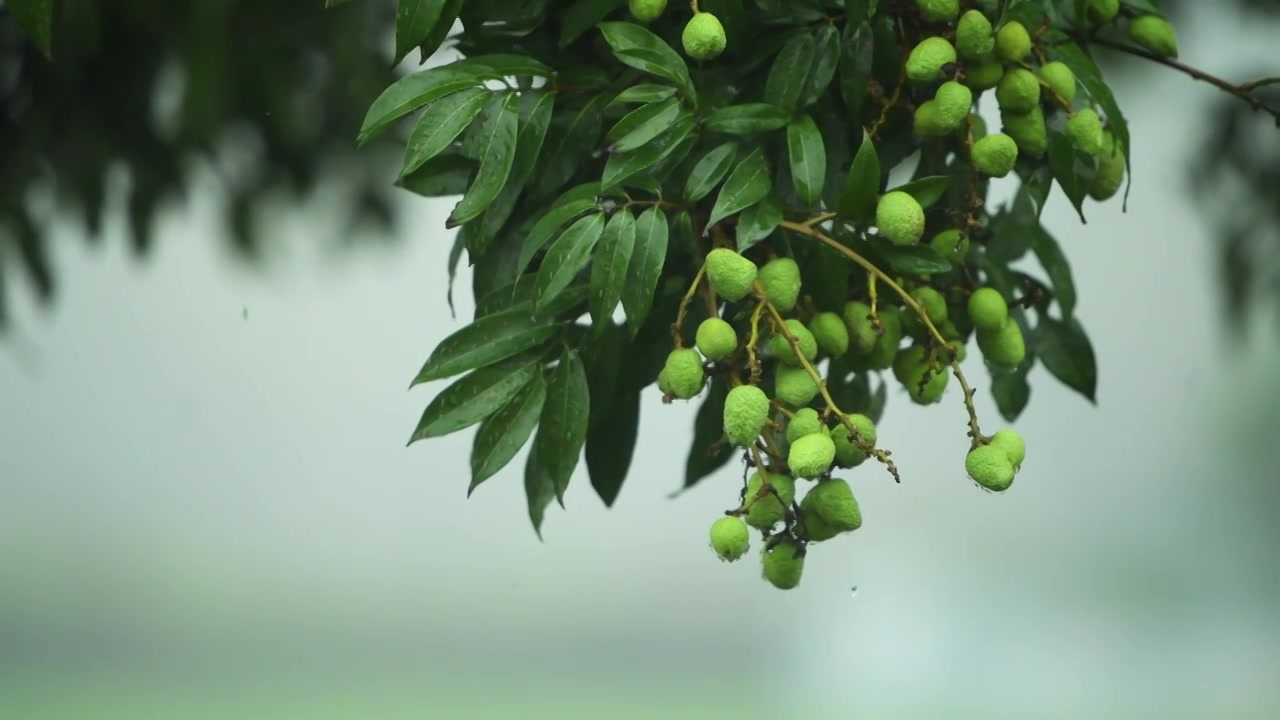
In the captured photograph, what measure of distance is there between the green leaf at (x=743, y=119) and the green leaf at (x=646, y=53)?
0.05 ft

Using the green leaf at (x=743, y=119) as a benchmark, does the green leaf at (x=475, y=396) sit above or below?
below

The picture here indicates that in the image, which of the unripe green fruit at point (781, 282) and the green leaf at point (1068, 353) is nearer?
the unripe green fruit at point (781, 282)

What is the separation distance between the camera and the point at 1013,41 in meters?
0.61

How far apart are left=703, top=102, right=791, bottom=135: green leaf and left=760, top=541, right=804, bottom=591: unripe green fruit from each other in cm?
18

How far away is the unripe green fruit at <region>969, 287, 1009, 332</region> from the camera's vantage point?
0.63 metres

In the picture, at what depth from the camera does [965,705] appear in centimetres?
110

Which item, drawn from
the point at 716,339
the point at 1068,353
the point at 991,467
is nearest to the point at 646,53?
the point at 716,339

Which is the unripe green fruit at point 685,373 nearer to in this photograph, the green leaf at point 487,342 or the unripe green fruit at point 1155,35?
the green leaf at point 487,342

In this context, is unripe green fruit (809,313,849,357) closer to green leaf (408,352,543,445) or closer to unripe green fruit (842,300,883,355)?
unripe green fruit (842,300,883,355)

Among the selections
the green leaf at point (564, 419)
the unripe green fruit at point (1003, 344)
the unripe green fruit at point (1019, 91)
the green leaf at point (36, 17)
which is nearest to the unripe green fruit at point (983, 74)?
the unripe green fruit at point (1019, 91)

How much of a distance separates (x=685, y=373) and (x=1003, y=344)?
0.54 ft

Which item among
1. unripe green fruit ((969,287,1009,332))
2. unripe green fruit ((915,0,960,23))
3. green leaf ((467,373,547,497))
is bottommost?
green leaf ((467,373,547,497))

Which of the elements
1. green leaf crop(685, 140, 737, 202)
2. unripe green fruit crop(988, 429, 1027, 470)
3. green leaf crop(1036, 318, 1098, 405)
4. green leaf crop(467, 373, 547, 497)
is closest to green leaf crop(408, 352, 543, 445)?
green leaf crop(467, 373, 547, 497)

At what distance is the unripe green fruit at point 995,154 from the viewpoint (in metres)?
0.60
